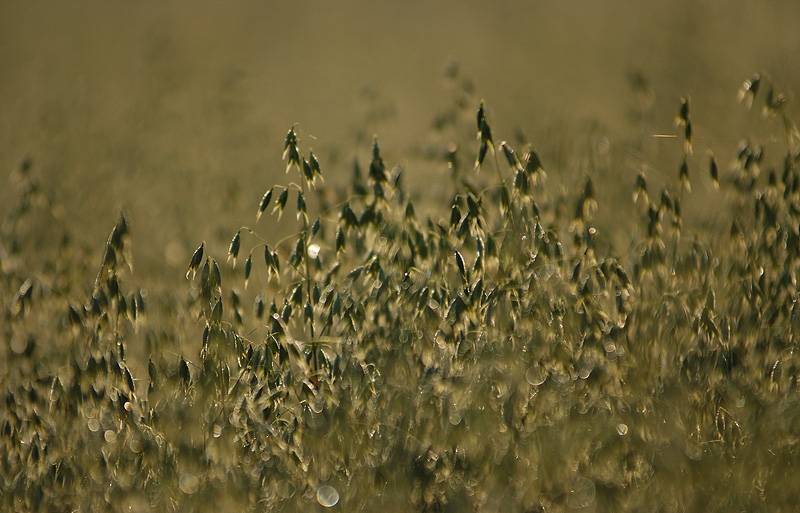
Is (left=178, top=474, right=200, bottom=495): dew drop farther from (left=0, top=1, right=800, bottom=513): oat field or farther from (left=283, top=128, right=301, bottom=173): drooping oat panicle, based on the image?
(left=283, top=128, right=301, bottom=173): drooping oat panicle

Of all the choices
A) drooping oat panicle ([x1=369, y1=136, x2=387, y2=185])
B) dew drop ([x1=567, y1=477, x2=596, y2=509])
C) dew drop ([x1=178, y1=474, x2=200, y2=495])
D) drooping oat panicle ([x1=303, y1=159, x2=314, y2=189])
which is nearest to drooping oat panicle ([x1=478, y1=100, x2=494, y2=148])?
drooping oat panicle ([x1=369, y1=136, x2=387, y2=185])

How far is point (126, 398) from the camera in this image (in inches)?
65.1

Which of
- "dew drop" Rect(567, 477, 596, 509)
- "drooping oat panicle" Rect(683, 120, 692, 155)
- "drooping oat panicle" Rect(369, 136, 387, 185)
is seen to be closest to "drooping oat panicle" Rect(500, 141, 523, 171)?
"drooping oat panicle" Rect(369, 136, 387, 185)

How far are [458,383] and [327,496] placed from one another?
1.17 ft

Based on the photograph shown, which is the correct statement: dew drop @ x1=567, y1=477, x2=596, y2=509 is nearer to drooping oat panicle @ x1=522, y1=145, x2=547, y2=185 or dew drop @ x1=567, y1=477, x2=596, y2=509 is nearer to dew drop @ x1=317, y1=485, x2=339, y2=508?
dew drop @ x1=317, y1=485, x2=339, y2=508

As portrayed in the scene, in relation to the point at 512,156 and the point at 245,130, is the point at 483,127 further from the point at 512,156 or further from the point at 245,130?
the point at 245,130

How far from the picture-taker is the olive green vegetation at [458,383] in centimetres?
158

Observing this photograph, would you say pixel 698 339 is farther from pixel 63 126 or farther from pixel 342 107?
pixel 342 107

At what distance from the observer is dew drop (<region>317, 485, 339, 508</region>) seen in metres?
1.53

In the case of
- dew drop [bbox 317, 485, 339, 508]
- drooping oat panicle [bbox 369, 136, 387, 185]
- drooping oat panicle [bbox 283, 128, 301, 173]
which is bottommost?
dew drop [bbox 317, 485, 339, 508]

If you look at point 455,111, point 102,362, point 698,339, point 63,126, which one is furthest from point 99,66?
point 698,339

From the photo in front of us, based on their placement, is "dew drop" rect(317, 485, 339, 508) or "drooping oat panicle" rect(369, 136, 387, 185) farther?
"drooping oat panicle" rect(369, 136, 387, 185)

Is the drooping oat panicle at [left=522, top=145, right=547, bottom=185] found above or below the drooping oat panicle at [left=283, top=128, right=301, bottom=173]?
below

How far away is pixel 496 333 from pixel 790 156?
0.75 metres
